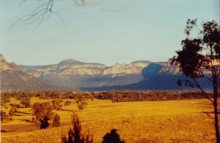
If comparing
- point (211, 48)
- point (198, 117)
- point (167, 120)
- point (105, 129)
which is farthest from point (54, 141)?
point (211, 48)

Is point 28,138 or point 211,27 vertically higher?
point 211,27

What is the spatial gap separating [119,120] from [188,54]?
19150 millimetres

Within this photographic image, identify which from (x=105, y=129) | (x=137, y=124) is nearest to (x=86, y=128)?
(x=105, y=129)

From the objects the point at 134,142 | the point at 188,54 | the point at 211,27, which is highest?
the point at 211,27

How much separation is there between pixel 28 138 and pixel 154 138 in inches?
468

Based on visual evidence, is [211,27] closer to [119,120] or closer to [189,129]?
[189,129]

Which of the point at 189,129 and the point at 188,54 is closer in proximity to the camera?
the point at 188,54

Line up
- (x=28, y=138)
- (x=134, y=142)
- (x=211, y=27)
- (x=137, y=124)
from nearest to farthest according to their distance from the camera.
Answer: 1. (x=211, y=27)
2. (x=134, y=142)
3. (x=28, y=138)
4. (x=137, y=124)

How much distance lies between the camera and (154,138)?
117 ft

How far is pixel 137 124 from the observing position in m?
40.2

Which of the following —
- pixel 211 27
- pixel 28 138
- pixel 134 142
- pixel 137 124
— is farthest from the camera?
pixel 137 124

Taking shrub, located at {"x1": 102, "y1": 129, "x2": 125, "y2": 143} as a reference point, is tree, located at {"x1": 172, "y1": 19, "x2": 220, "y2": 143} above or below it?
above

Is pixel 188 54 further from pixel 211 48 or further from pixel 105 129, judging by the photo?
pixel 105 129

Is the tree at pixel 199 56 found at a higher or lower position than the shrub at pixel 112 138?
higher
